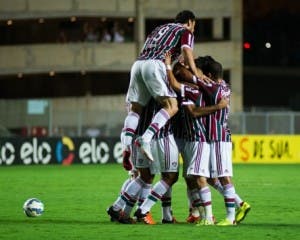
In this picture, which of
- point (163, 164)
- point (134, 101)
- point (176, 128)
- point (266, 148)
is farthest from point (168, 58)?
point (266, 148)

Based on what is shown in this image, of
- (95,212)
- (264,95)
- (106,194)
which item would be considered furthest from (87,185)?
(264,95)

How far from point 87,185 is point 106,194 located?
9.52ft

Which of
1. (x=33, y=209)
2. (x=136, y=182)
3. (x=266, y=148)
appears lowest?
(x=266, y=148)

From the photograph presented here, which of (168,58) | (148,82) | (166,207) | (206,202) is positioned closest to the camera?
(206,202)

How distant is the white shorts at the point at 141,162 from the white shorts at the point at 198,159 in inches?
15.9

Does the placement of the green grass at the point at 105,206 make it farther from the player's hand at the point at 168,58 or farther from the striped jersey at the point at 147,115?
the player's hand at the point at 168,58

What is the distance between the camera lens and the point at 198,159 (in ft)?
48.1

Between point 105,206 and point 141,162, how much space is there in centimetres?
343

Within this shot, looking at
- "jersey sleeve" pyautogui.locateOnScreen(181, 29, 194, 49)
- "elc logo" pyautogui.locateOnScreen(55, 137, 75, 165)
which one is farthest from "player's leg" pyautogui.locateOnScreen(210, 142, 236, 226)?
"elc logo" pyautogui.locateOnScreen(55, 137, 75, 165)

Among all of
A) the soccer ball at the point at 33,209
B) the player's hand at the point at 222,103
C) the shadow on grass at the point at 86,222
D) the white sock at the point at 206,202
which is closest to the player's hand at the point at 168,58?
the player's hand at the point at 222,103

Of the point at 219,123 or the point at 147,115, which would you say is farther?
the point at 147,115

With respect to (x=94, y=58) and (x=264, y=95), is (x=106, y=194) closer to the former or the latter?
(x=94, y=58)

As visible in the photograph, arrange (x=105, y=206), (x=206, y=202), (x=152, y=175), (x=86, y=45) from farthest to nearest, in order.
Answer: (x=86, y=45)
(x=105, y=206)
(x=152, y=175)
(x=206, y=202)

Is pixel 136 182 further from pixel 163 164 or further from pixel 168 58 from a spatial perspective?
pixel 168 58
